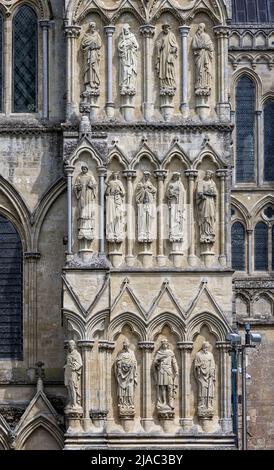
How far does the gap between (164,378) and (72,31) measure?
7.68m

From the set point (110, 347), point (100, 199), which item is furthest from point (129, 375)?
point (100, 199)

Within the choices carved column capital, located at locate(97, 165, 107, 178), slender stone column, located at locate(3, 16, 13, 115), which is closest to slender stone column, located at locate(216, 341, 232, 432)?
carved column capital, located at locate(97, 165, 107, 178)

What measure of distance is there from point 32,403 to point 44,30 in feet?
26.8

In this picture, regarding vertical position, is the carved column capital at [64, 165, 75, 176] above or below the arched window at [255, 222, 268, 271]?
below

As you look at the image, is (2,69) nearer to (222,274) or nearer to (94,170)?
(94,170)

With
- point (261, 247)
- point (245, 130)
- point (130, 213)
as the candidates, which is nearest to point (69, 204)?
point (130, 213)

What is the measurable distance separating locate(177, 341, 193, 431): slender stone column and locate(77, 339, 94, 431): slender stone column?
196 cm

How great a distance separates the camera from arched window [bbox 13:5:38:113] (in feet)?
171

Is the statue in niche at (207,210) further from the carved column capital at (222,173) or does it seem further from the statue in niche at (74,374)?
the statue in niche at (74,374)

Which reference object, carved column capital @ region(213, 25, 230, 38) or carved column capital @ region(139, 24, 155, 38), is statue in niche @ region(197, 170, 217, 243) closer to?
carved column capital @ region(213, 25, 230, 38)

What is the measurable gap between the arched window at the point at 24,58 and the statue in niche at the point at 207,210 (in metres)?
4.53

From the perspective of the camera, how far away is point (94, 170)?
164 feet

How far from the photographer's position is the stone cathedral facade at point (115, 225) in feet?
164

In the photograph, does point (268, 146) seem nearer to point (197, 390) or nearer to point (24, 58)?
point (24, 58)
